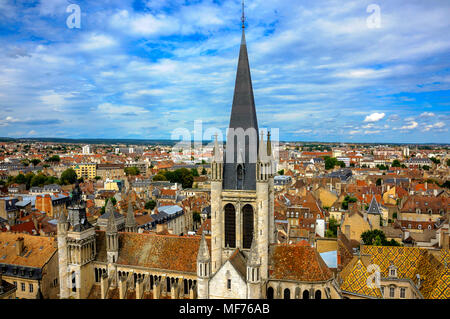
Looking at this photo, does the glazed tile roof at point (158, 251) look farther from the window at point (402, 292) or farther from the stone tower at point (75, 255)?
the window at point (402, 292)

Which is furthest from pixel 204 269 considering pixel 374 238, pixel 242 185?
pixel 374 238

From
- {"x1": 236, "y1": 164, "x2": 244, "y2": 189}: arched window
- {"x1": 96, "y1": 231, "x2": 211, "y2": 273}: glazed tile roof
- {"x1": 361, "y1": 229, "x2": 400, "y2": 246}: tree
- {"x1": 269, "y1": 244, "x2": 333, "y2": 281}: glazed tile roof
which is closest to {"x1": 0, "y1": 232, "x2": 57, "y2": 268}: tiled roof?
{"x1": 96, "y1": 231, "x2": 211, "y2": 273}: glazed tile roof

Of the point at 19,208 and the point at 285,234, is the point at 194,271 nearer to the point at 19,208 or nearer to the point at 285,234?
the point at 285,234

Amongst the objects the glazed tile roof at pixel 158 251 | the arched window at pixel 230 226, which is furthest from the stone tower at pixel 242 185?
the glazed tile roof at pixel 158 251

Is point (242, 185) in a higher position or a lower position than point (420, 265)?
higher

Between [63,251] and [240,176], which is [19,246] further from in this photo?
[240,176]

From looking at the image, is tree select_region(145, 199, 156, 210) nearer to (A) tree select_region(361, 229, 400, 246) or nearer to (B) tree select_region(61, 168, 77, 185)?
(A) tree select_region(361, 229, 400, 246)
